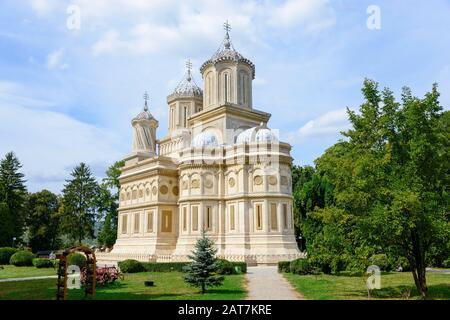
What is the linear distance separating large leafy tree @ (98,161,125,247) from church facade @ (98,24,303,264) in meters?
8.60

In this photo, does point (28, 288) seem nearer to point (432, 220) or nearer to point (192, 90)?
point (432, 220)

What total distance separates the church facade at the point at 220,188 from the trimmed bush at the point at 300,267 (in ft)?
18.2

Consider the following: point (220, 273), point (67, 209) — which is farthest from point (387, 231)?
point (67, 209)

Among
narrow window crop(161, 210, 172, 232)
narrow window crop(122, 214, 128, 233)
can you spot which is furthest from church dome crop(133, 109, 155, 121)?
narrow window crop(161, 210, 172, 232)

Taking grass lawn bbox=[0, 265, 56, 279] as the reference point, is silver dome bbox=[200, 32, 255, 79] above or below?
above

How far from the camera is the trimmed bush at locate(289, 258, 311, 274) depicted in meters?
21.0

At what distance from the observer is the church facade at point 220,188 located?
28.9 metres

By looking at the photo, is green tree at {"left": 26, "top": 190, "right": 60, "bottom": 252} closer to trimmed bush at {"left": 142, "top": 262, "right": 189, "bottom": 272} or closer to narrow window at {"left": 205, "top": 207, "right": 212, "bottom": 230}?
narrow window at {"left": 205, "top": 207, "right": 212, "bottom": 230}

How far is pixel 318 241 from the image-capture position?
47.5ft

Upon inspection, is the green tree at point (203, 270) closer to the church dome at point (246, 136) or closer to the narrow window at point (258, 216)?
the narrow window at point (258, 216)

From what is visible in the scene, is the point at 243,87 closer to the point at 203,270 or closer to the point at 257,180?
the point at 257,180

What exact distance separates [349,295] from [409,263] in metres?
2.21

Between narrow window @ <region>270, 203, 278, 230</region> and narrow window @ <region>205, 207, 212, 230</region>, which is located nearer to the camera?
narrow window @ <region>270, 203, 278, 230</region>

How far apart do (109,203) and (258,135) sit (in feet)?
84.6
